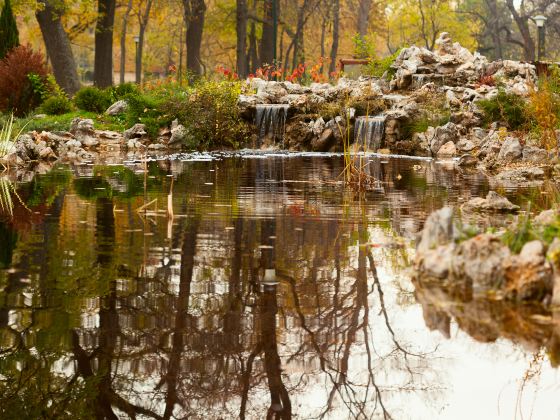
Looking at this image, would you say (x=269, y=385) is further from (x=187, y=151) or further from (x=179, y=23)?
(x=179, y=23)

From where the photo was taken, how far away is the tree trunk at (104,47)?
33156 millimetres

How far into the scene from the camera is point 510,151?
1811cm

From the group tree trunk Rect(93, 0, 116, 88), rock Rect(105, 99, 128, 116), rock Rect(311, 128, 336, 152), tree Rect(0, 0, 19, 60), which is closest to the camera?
rock Rect(311, 128, 336, 152)

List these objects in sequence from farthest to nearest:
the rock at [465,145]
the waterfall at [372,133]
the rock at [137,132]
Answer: the rock at [137,132] < the waterfall at [372,133] < the rock at [465,145]

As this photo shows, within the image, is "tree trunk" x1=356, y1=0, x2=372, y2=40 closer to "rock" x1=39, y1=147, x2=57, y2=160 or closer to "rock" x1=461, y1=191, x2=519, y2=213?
"rock" x1=39, y1=147, x2=57, y2=160

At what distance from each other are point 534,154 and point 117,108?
43.6ft

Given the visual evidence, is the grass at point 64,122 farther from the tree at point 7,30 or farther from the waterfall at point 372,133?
the waterfall at point 372,133

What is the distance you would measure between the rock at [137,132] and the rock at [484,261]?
1957 centimetres

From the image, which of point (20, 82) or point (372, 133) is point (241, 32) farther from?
point (372, 133)

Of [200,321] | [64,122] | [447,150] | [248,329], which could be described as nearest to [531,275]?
[248,329]

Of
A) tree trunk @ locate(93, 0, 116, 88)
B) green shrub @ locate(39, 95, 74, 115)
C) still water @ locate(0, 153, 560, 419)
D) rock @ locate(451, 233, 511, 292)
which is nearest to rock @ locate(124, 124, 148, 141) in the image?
green shrub @ locate(39, 95, 74, 115)

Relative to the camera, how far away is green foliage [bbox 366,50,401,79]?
1110 inches

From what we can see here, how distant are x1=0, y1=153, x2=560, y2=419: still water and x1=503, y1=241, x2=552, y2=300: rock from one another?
0.66ft

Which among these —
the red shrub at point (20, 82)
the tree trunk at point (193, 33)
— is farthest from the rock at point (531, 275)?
the tree trunk at point (193, 33)
